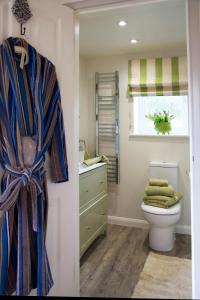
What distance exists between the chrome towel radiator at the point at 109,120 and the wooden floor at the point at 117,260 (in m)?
0.76

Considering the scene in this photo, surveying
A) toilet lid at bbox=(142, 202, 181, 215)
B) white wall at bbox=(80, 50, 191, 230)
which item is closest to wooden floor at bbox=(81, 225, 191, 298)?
white wall at bbox=(80, 50, 191, 230)

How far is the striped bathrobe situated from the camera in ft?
4.32

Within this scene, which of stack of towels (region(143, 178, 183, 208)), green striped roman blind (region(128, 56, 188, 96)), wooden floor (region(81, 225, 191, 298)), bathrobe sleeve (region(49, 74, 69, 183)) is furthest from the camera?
green striped roman blind (region(128, 56, 188, 96))

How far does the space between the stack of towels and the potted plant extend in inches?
27.1

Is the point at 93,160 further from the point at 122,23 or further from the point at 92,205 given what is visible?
the point at 122,23

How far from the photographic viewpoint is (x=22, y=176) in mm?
1313

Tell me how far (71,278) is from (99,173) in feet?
4.31

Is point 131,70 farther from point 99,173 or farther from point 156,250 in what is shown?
point 156,250

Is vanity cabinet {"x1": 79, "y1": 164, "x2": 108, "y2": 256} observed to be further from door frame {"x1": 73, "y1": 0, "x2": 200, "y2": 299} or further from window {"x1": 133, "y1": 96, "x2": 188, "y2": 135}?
door frame {"x1": 73, "y1": 0, "x2": 200, "y2": 299}

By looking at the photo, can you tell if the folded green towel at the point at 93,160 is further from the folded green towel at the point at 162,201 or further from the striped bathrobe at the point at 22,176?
the striped bathrobe at the point at 22,176

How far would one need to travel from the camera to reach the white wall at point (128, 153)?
10.3ft

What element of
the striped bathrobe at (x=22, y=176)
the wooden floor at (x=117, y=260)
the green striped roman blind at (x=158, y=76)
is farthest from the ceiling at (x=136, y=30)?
the wooden floor at (x=117, y=260)

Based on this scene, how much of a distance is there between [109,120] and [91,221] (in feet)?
4.75

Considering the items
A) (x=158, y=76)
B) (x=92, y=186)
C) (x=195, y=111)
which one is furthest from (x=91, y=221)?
(x=158, y=76)
